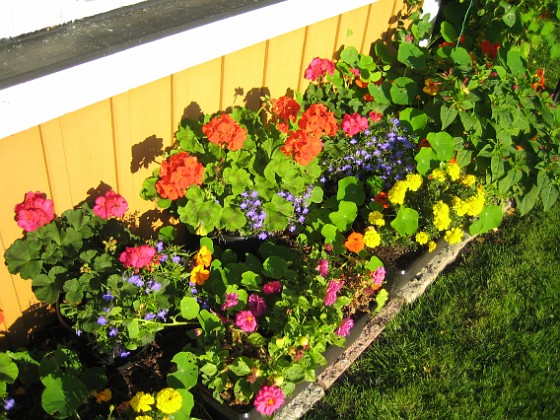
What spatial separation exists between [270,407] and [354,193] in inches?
50.6

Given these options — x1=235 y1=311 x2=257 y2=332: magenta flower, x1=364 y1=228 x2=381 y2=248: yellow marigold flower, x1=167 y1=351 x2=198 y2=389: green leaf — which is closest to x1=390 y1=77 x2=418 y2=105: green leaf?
x1=364 y1=228 x2=381 y2=248: yellow marigold flower

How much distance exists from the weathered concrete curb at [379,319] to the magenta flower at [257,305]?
0.40m

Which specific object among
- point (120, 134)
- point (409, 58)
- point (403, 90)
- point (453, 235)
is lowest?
point (453, 235)

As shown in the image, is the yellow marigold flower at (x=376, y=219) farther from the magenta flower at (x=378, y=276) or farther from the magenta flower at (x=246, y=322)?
the magenta flower at (x=246, y=322)

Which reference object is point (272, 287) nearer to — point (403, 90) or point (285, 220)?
point (285, 220)

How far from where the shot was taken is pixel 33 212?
2.05 meters

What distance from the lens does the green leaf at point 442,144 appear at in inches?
123

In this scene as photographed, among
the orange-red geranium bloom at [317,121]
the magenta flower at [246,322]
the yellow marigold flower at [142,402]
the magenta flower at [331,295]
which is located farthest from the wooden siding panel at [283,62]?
the yellow marigold flower at [142,402]

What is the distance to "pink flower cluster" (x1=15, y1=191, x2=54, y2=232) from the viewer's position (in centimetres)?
204

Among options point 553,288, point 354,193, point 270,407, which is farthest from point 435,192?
point 270,407

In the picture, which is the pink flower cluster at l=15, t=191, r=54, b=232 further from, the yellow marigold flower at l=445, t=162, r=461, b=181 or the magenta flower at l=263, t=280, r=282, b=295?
the yellow marigold flower at l=445, t=162, r=461, b=181

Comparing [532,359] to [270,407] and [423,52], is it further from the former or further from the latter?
[423,52]

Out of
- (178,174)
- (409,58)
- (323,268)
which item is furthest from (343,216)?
(409,58)

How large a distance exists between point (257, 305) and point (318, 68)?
1310 millimetres
